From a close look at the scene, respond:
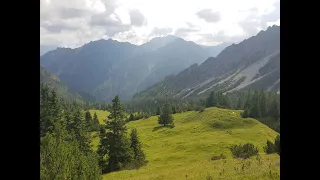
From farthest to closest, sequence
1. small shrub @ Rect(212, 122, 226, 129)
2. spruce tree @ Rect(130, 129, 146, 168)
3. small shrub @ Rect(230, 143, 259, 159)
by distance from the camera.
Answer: small shrub @ Rect(212, 122, 226, 129)
spruce tree @ Rect(130, 129, 146, 168)
small shrub @ Rect(230, 143, 259, 159)

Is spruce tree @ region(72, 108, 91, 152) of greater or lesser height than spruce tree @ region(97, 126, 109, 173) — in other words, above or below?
above

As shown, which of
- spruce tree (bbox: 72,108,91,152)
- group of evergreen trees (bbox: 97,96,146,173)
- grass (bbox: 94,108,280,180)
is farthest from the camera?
spruce tree (bbox: 72,108,91,152)

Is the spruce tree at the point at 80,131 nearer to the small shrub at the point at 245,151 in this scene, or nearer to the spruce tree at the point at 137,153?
the spruce tree at the point at 137,153

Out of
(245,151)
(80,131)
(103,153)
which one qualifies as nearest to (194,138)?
(245,151)

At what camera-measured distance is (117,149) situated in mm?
52438

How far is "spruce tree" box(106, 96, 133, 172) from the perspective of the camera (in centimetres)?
5184

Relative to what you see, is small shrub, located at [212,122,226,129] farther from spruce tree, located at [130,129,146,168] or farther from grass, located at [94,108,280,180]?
spruce tree, located at [130,129,146,168]

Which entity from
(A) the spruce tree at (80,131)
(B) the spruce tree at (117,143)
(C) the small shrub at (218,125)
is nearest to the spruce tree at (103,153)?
(B) the spruce tree at (117,143)

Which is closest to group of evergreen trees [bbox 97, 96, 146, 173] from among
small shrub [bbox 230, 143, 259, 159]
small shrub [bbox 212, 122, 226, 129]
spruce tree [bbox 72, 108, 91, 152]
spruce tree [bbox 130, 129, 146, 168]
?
spruce tree [bbox 130, 129, 146, 168]

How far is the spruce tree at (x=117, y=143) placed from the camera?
A: 170 feet

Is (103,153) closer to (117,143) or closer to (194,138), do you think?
(117,143)

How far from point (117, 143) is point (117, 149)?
964 mm
